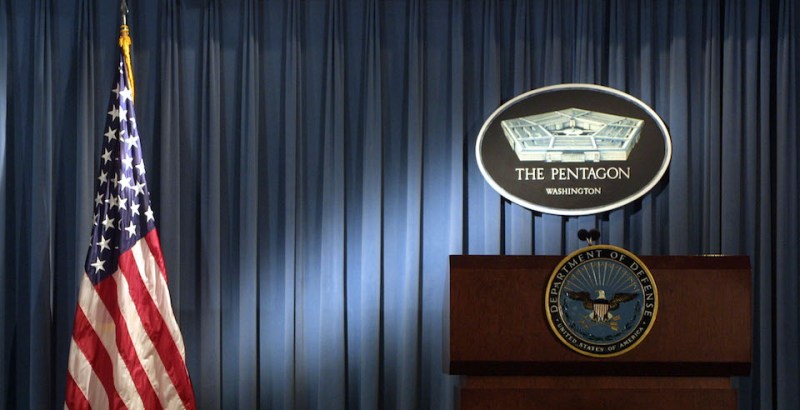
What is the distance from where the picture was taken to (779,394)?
3477 mm

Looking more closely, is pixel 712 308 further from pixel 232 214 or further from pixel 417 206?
pixel 232 214

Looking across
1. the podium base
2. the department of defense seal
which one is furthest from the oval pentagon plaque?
the podium base

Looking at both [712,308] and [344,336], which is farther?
[344,336]

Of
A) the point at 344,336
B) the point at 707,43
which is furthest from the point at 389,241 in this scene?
the point at 707,43

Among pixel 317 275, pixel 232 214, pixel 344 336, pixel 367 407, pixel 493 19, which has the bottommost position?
pixel 367 407

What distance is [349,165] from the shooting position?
3602mm

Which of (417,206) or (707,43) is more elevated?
(707,43)

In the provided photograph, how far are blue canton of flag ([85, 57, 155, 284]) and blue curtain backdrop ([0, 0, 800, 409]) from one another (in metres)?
0.21

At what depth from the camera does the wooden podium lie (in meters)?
2.89

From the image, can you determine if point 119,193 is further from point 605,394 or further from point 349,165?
point 605,394

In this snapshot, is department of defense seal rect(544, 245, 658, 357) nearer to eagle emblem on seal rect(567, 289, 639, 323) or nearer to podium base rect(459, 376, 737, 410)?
eagle emblem on seal rect(567, 289, 639, 323)

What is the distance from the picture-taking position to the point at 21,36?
3.57 meters

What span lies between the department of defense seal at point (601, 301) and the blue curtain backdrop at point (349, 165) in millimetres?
611

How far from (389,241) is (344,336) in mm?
443
